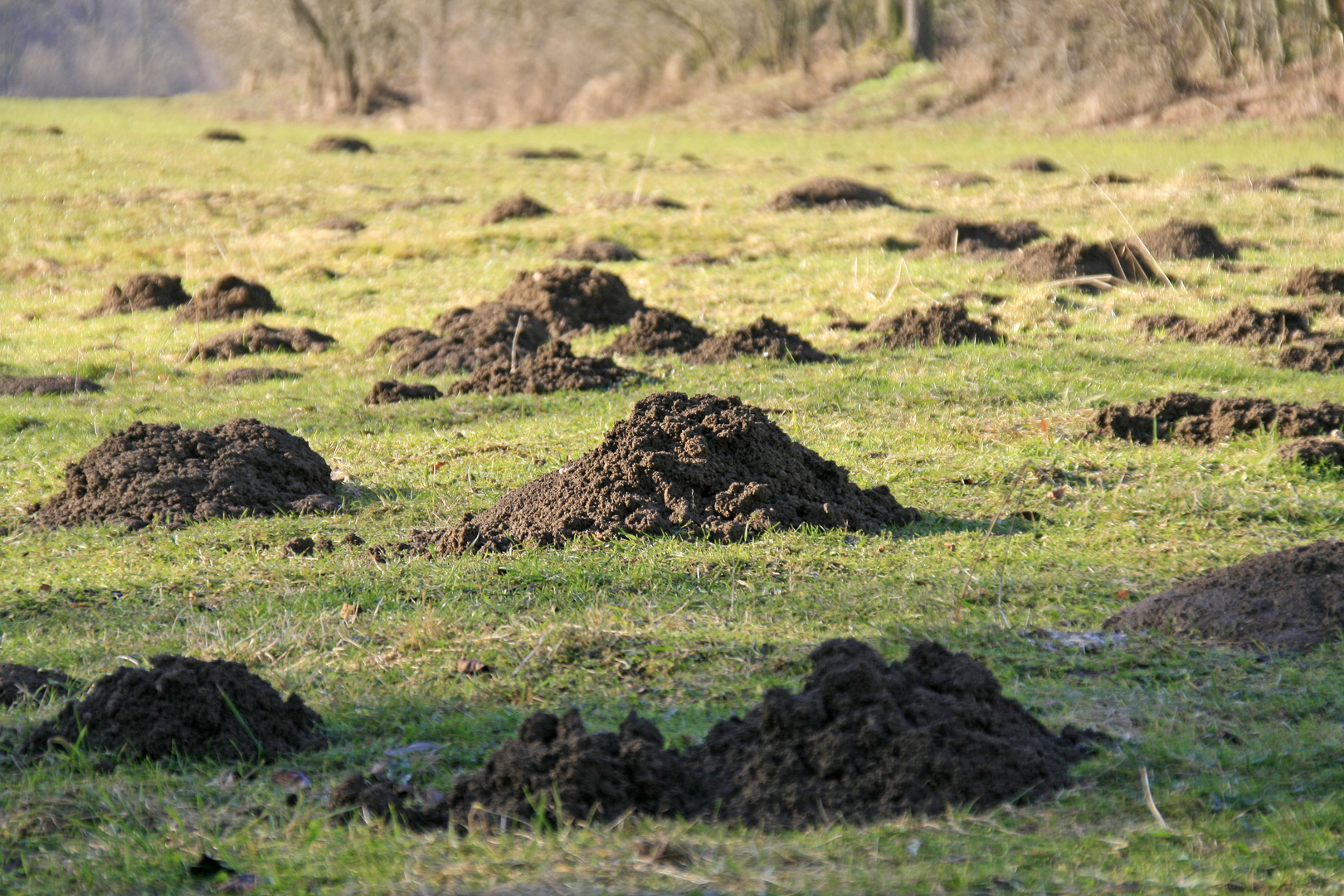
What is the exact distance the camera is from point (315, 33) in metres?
48.8

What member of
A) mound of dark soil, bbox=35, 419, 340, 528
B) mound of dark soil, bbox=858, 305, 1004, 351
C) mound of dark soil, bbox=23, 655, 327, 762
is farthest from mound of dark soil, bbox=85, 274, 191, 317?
mound of dark soil, bbox=23, 655, 327, 762

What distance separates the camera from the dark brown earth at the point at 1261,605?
17.5 ft

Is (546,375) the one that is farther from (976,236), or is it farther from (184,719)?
(976,236)

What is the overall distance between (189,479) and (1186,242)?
1390 cm

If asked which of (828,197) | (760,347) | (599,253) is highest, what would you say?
(828,197)

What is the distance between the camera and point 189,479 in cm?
870

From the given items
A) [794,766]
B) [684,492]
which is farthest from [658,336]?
[794,766]

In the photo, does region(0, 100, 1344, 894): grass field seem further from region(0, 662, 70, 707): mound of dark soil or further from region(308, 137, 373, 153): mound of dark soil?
region(308, 137, 373, 153): mound of dark soil

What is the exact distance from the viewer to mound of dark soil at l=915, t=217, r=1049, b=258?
18.6 metres

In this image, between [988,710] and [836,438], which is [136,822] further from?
[836,438]

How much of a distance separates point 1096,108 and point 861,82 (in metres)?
11.2

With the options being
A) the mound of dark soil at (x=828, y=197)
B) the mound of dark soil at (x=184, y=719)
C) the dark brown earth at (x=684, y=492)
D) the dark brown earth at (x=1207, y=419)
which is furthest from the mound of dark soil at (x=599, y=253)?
the mound of dark soil at (x=184, y=719)

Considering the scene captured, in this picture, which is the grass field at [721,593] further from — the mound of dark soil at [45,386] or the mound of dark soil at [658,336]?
the mound of dark soil at [658,336]

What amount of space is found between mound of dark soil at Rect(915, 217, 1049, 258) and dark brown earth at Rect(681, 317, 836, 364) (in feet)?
19.4
